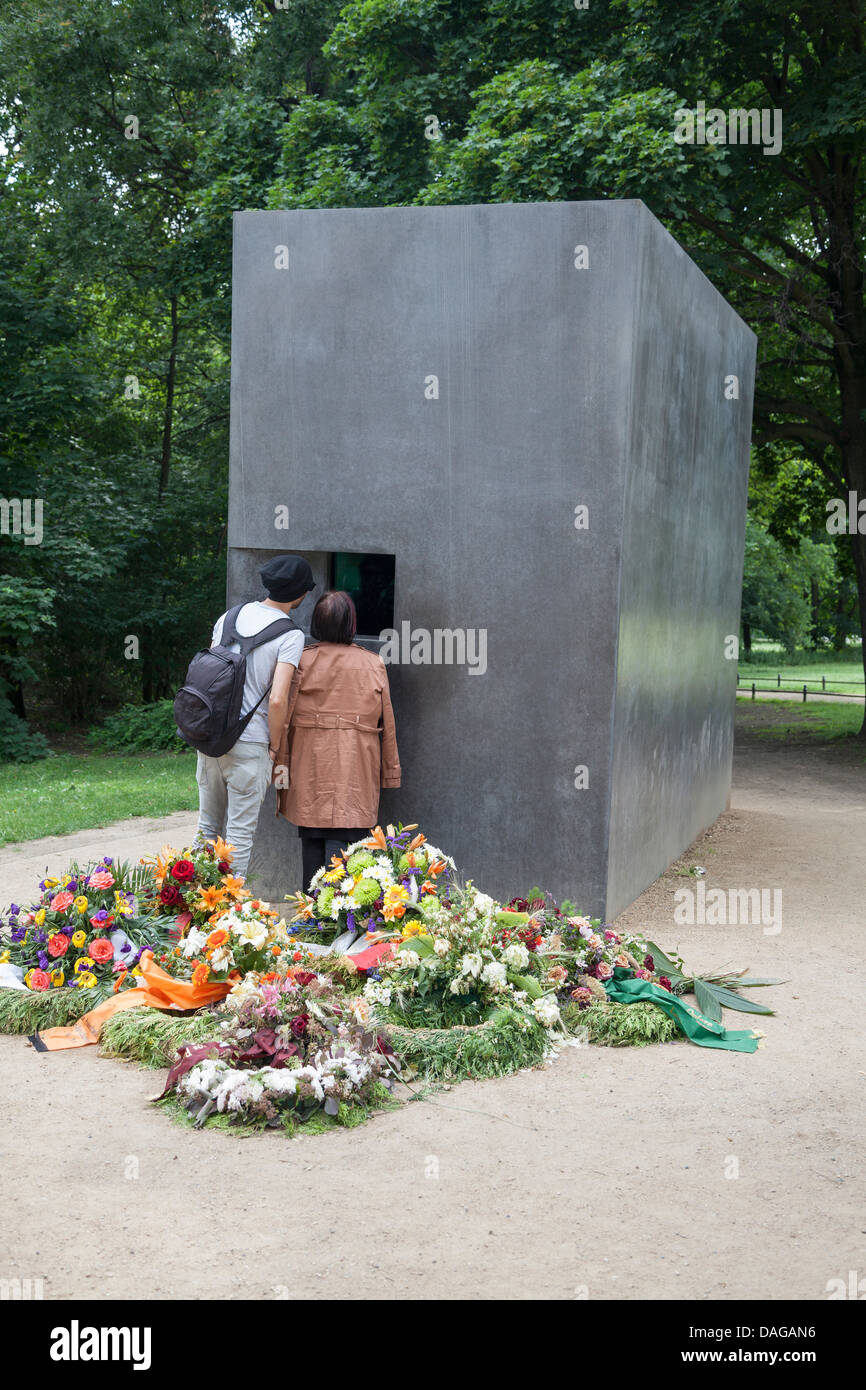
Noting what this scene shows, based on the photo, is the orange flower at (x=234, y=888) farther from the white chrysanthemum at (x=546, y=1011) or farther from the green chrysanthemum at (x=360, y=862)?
the white chrysanthemum at (x=546, y=1011)

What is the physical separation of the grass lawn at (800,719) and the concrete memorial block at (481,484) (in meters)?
11.3

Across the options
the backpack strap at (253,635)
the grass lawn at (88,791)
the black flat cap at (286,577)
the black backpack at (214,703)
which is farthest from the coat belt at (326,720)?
the grass lawn at (88,791)

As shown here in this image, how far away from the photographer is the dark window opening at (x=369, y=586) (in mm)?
7398

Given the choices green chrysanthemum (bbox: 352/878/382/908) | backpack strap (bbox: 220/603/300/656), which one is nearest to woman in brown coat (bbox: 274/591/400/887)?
backpack strap (bbox: 220/603/300/656)

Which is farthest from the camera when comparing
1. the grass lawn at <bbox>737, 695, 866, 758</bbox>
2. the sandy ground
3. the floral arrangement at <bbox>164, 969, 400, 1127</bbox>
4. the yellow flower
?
the grass lawn at <bbox>737, 695, 866, 758</bbox>

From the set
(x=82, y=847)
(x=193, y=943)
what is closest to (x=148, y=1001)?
(x=193, y=943)

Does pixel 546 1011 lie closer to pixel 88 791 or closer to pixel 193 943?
pixel 193 943

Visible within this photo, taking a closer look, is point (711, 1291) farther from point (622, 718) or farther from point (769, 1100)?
point (622, 718)

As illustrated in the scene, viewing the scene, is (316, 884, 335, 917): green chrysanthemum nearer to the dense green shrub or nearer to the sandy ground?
the sandy ground

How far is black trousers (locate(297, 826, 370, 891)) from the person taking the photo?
6.52 metres

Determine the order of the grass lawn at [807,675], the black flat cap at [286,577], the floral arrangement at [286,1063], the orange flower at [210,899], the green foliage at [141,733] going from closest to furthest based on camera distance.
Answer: the floral arrangement at [286,1063], the orange flower at [210,899], the black flat cap at [286,577], the green foliage at [141,733], the grass lawn at [807,675]

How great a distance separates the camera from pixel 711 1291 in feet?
10.3

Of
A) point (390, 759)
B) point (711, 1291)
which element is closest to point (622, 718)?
point (390, 759)

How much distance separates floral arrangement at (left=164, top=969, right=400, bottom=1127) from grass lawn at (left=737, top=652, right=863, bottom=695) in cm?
2791
